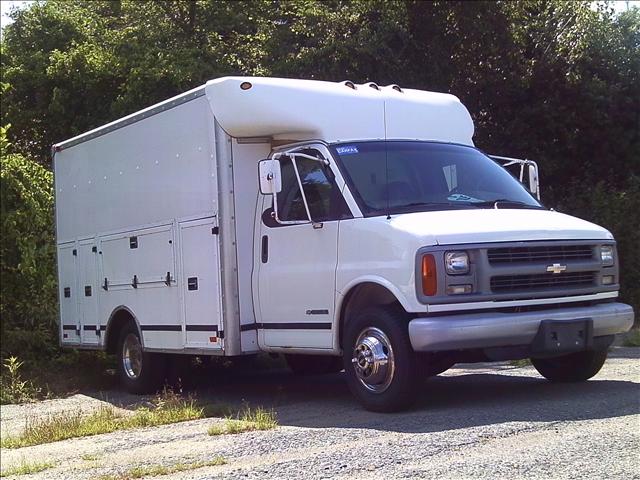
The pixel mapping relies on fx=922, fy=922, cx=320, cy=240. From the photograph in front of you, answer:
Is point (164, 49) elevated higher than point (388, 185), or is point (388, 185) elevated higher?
point (164, 49)

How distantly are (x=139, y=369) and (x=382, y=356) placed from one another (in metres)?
4.19

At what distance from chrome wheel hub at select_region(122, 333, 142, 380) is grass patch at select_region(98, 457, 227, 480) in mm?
4366

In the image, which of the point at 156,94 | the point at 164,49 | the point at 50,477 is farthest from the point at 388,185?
the point at 164,49

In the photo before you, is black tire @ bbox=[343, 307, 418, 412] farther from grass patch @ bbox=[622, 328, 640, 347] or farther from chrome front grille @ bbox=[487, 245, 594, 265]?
grass patch @ bbox=[622, 328, 640, 347]

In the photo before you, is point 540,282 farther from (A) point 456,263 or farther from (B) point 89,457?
(B) point 89,457

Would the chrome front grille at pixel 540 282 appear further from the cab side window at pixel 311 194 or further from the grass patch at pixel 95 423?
the grass patch at pixel 95 423

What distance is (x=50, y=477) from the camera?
656cm

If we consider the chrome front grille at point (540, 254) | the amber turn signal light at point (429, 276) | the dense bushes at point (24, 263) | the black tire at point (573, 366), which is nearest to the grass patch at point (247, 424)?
the amber turn signal light at point (429, 276)

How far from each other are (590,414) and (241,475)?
2.69 m

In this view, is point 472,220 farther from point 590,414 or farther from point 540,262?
point 590,414

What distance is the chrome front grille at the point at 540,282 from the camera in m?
7.28

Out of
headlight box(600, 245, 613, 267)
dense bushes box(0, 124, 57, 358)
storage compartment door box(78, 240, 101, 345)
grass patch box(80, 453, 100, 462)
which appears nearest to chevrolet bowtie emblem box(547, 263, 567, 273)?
headlight box(600, 245, 613, 267)

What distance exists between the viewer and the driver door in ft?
26.5

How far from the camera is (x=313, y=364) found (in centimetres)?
1093
